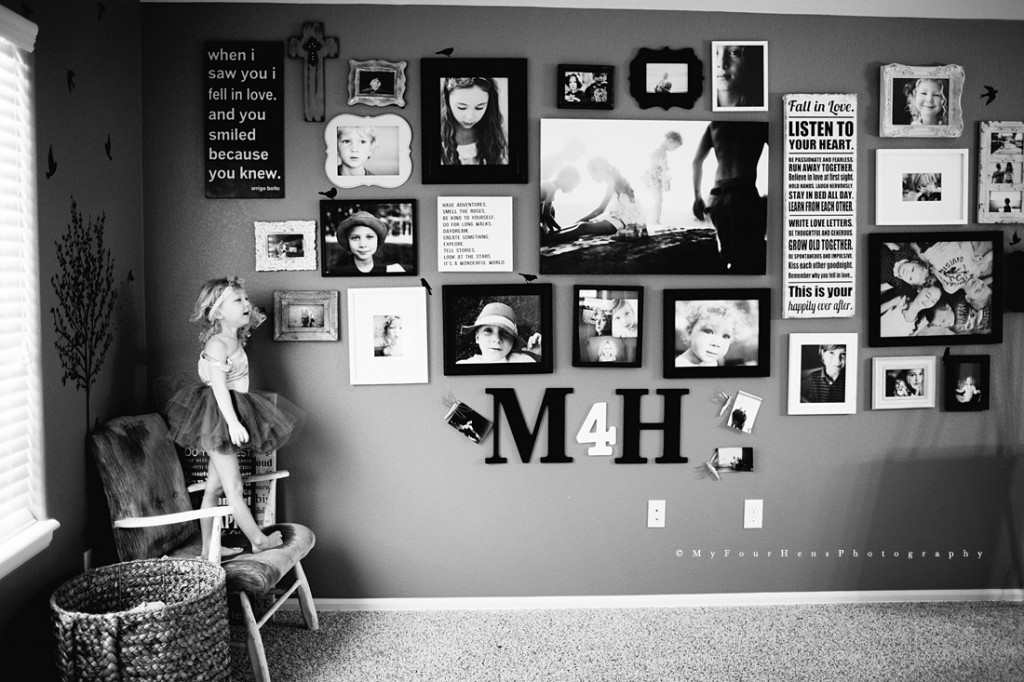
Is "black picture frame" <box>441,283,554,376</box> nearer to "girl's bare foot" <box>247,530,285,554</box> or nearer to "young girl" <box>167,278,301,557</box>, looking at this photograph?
"young girl" <box>167,278,301,557</box>

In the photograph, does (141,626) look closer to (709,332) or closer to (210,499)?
(210,499)

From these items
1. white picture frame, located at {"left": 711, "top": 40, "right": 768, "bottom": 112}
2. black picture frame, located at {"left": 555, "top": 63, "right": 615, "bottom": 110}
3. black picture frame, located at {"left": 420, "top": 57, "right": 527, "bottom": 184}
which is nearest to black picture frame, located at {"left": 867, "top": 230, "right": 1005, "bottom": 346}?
white picture frame, located at {"left": 711, "top": 40, "right": 768, "bottom": 112}

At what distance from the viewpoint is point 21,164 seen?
2145 mm

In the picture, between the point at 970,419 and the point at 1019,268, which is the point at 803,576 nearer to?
the point at 970,419

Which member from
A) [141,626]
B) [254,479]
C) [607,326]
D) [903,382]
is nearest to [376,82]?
[607,326]

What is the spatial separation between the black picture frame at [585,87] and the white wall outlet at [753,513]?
1676 mm

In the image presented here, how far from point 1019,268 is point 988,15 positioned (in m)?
1.01

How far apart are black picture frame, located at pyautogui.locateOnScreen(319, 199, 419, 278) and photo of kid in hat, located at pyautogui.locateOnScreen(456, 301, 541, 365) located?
1.09 ft

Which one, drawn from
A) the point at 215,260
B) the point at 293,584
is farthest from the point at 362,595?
the point at 215,260

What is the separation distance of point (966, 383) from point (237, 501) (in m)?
2.84

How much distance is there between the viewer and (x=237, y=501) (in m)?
2.58

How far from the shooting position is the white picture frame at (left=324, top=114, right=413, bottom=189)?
114 inches

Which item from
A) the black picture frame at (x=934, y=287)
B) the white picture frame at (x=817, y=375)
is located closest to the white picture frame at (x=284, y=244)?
the white picture frame at (x=817, y=375)

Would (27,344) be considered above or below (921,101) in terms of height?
below
